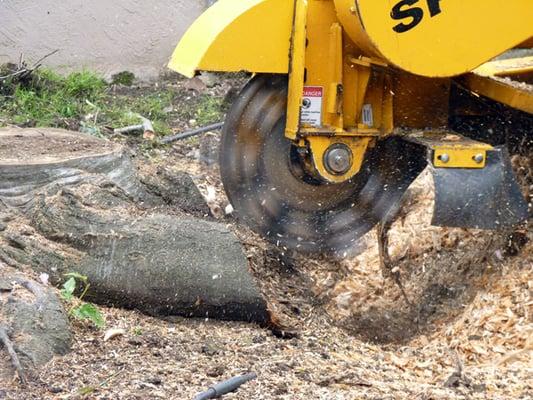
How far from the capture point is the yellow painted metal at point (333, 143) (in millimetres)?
4633

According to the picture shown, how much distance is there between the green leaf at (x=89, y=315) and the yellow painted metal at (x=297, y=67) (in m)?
1.46

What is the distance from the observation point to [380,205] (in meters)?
5.03

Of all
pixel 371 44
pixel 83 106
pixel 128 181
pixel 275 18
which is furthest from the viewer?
pixel 83 106

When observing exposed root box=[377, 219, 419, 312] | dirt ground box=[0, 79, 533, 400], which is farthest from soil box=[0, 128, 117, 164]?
exposed root box=[377, 219, 419, 312]

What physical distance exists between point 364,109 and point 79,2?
12.9 feet

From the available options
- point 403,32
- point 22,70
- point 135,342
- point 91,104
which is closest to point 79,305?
point 135,342

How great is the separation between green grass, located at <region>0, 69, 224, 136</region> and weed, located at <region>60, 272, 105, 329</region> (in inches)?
114

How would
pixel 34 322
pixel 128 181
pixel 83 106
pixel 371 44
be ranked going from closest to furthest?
pixel 34 322 → pixel 371 44 → pixel 128 181 → pixel 83 106

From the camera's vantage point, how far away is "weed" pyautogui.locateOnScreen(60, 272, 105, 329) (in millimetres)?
3570

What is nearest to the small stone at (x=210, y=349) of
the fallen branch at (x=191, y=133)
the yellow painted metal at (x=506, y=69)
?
the yellow painted metal at (x=506, y=69)

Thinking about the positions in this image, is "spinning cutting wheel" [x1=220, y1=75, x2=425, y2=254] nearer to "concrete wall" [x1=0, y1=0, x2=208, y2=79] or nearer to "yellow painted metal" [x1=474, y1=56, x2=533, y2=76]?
"yellow painted metal" [x1=474, y1=56, x2=533, y2=76]

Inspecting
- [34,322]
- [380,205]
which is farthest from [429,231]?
[34,322]

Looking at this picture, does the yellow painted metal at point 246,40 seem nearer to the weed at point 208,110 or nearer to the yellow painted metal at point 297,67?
the yellow painted metal at point 297,67

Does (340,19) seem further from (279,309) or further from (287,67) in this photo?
(279,309)
